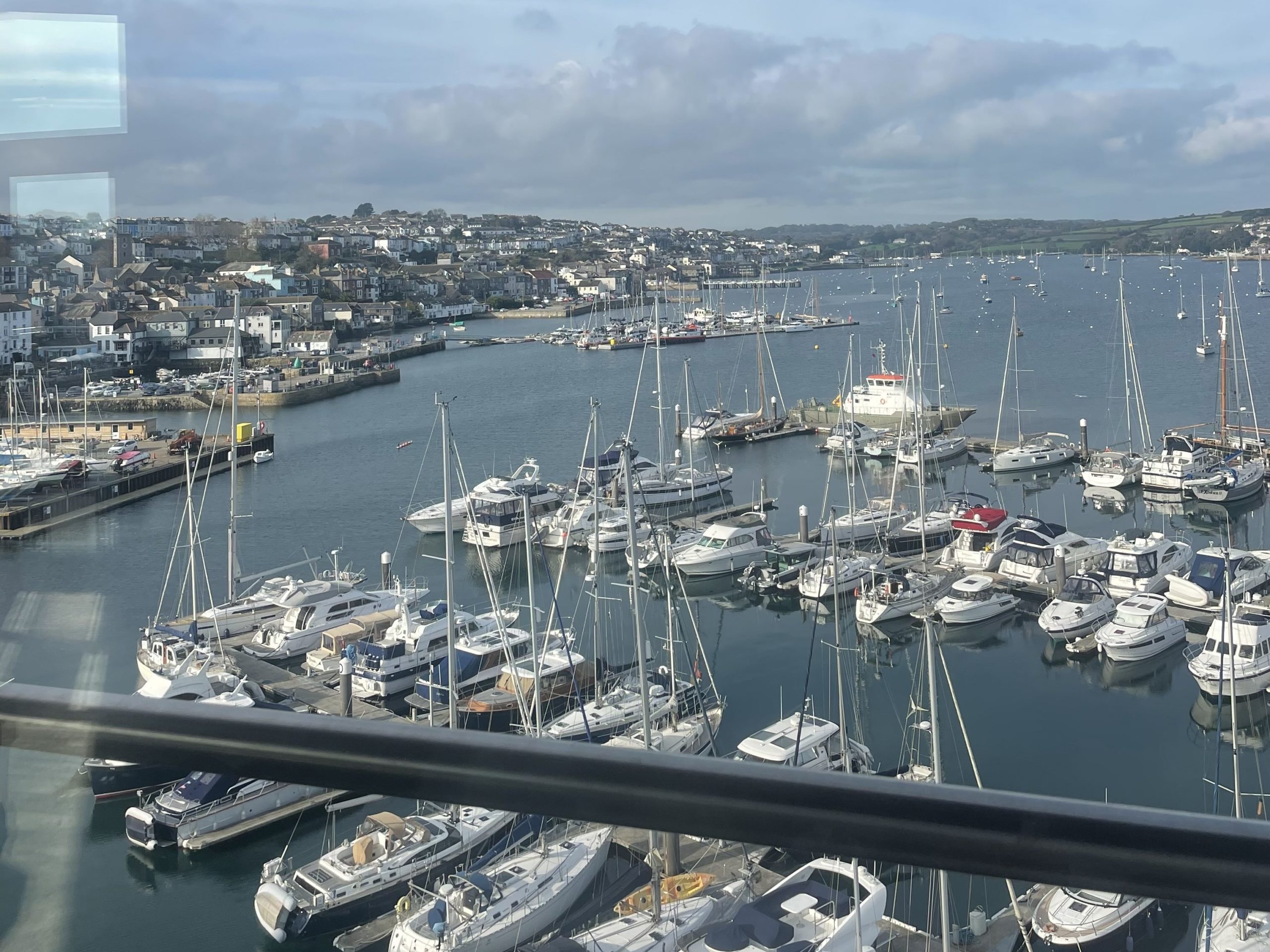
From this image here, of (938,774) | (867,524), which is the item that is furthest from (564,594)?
(938,774)

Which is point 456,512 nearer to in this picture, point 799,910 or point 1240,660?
point 1240,660

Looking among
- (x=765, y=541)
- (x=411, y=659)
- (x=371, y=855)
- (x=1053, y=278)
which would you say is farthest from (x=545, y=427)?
(x=1053, y=278)

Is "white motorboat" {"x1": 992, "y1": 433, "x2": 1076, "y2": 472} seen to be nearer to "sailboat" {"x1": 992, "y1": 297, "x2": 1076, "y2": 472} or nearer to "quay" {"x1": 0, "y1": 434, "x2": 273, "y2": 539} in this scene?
"sailboat" {"x1": 992, "y1": 297, "x2": 1076, "y2": 472}

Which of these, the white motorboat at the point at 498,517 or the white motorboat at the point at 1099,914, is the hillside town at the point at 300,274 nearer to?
the white motorboat at the point at 1099,914

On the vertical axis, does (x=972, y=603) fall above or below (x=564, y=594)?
above

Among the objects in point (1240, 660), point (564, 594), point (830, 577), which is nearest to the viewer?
point (1240, 660)

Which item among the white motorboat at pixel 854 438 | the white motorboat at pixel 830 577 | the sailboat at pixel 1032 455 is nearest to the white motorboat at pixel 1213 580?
the white motorboat at pixel 830 577

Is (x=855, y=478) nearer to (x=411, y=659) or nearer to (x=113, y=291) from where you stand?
(x=411, y=659)
